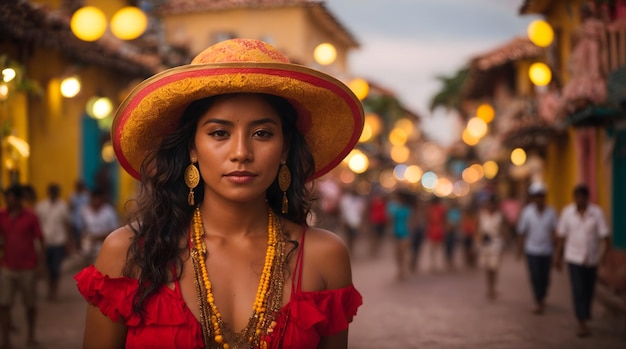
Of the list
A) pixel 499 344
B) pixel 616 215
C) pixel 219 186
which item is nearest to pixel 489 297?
pixel 616 215

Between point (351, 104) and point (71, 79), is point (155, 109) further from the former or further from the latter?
point (71, 79)

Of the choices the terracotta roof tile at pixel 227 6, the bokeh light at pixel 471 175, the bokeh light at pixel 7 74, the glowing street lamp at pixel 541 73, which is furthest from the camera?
the bokeh light at pixel 471 175

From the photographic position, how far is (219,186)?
3277 millimetres

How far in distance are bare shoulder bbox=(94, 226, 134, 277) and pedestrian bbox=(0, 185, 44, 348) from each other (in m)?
6.64

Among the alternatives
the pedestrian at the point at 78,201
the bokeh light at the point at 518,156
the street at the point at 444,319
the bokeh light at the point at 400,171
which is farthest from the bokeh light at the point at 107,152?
the bokeh light at the point at 400,171

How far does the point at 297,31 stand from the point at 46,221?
27197 millimetres

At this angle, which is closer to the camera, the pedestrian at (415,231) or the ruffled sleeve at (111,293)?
the ruffled sleeve at (111,293)

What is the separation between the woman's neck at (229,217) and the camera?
135 inches

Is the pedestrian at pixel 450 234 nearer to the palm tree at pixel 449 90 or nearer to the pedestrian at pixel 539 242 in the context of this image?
the pedestrian at pixel 539 242

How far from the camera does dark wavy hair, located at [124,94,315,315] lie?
3217mm

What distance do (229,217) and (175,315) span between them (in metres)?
0.48

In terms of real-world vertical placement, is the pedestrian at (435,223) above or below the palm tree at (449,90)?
below

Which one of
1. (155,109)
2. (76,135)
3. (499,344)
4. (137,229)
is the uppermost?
(76,135)

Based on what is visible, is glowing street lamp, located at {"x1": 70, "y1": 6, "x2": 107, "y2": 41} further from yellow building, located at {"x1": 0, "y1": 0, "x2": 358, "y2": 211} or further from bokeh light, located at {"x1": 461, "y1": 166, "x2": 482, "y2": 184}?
bokeh light, located at {"x1": 461, "y1": 166, "x2": 482, "y2": 184}
